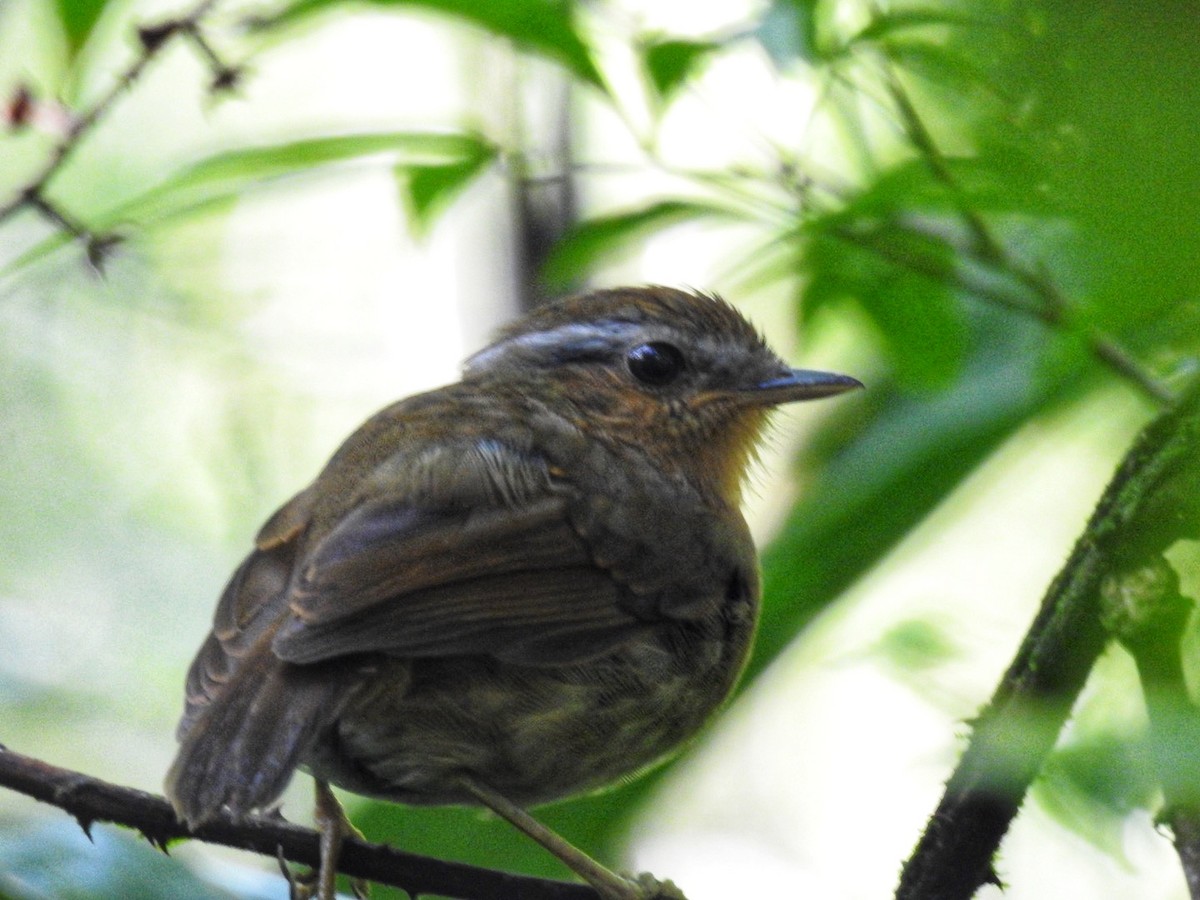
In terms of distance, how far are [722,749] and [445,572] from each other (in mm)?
2565

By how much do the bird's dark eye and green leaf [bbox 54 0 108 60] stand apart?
5.17ft

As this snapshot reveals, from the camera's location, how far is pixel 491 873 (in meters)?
2.52

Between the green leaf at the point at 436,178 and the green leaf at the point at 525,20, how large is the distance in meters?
0.27

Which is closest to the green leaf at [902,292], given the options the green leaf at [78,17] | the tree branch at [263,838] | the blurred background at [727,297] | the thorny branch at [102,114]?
the blurred background at [727,297]

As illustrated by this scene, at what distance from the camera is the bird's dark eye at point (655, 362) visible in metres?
3.83

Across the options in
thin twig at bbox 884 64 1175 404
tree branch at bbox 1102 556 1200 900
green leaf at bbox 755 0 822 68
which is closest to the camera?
tree branch at bbox 1102 556 1200 900

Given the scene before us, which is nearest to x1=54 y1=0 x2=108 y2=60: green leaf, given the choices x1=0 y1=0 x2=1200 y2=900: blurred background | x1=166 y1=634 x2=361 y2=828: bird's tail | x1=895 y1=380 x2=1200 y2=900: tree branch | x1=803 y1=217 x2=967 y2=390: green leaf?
x1=0 y1=0 x2=1200 y2=900: blurred background

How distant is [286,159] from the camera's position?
304cm

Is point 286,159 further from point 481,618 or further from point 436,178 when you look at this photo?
point 481,618

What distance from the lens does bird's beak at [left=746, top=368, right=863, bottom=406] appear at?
3727 millimetres

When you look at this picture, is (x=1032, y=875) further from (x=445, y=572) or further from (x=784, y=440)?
(x=445, y=572)

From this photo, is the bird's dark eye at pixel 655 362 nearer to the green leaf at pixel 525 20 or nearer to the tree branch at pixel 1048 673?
the green leaf at pixel 525 20

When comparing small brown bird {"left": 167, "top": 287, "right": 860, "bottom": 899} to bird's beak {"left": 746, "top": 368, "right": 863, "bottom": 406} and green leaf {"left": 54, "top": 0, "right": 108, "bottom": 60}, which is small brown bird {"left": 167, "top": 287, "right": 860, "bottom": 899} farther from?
green leaf {"left": 54, "top": 0, "right": 108, "bottom": 60}

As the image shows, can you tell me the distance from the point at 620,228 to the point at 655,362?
0.74 metres
